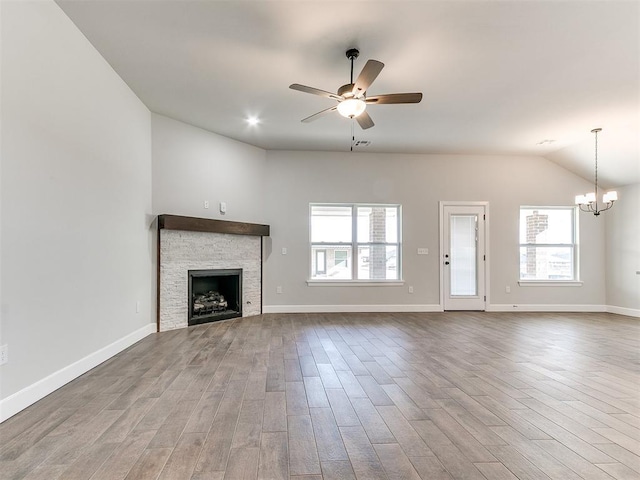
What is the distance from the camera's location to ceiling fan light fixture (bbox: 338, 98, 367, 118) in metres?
2.93

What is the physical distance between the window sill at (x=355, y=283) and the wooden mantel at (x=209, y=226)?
1239 millimetres

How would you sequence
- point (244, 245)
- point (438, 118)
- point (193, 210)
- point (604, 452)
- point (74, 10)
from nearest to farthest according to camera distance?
point (604, 452)
point (74, 10)
point (438, 118)
point (193, 210)
point (244, 245)

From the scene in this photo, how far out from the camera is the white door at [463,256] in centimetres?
629

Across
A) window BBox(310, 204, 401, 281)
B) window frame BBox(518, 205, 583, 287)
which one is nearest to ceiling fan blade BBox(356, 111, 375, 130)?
window BBox(310, 204, 401, 281)

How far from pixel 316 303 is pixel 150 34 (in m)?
4.52

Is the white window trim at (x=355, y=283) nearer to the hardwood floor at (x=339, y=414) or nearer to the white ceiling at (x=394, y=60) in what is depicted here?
the hardwood floor at (x=339, y=414)

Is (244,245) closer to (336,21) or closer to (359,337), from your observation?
(359,337)

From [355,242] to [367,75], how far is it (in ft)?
12.7

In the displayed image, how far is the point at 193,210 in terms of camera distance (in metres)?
4.98

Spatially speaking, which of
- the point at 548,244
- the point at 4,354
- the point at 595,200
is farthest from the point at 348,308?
the point at 4,354

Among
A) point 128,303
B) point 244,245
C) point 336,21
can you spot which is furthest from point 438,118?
point 128,303

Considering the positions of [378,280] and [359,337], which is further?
[378,280]

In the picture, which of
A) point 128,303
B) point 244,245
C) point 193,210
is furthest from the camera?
point 244,245

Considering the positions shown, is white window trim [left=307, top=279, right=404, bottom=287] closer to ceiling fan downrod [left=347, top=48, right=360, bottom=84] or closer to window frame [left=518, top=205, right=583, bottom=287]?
window frame [left=518, top=205, right=583, bottom=287]
